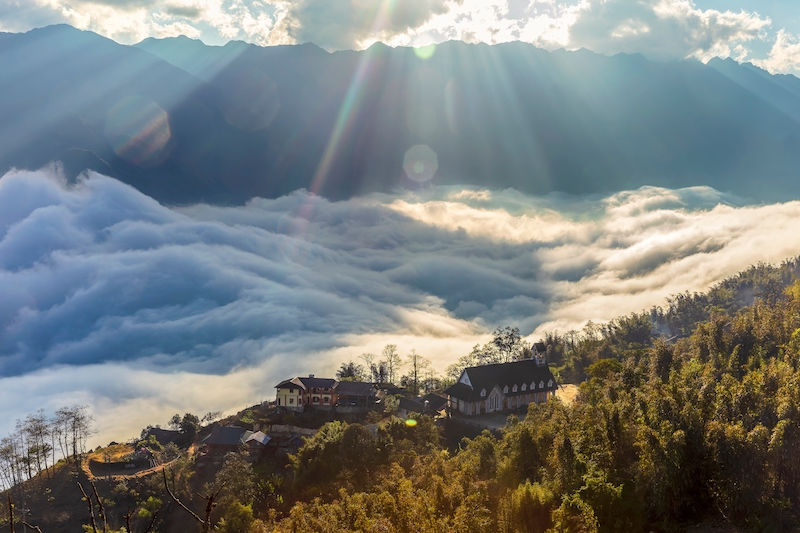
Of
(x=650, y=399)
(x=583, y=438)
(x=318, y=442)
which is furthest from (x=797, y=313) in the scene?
(x=318, y=442)

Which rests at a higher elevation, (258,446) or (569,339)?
(569,339)

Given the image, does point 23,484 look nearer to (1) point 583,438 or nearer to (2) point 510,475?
(2) point 510,475

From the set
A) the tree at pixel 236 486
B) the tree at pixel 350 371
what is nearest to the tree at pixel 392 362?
the tree at pixel 350 371

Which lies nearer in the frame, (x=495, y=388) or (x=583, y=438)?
(x=583, y=438)

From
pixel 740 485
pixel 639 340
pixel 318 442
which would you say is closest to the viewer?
pixel 740 485

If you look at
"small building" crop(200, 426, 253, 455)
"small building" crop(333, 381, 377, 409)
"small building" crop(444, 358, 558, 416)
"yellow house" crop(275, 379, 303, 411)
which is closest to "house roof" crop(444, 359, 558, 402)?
"small building" crop(444, 358, 558, 416)

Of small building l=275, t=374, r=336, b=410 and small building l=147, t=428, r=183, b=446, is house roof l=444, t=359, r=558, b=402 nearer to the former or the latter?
small building l=275, t=374, r=336, b=410

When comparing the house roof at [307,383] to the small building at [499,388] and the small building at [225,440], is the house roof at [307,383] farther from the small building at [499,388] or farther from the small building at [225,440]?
the small building at [499,388]
